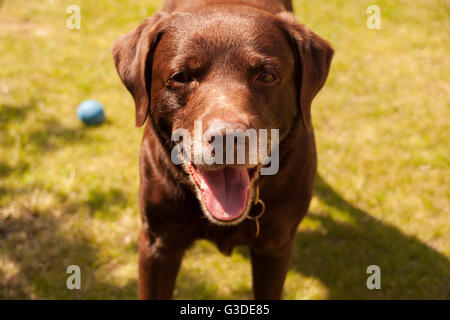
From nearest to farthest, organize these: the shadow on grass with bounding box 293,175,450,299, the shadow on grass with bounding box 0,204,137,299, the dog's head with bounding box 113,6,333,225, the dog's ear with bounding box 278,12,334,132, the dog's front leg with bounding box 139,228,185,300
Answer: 1. the dog's head with bounding box 113,6,333,225
2. the dog's ear with bounding box 278,12,334,132
3. the dog's front leg with bounding box 139,228,185,300
4. the shadow on grass with bounding box 0,204,137,299
5. the shadow on grass with bounding box 293,175,450,299

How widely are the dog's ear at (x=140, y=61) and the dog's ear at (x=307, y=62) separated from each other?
652 mm

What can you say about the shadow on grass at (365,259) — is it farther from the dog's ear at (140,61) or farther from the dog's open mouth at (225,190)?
the dog's ear at (140,61)

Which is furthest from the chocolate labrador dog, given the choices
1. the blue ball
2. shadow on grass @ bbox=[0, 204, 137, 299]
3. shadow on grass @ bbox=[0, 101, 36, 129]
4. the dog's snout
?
shadow on grass @ bbox=[0, 101, 36, 129]

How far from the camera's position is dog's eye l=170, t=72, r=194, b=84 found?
2.34m

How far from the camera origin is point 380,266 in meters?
3.59

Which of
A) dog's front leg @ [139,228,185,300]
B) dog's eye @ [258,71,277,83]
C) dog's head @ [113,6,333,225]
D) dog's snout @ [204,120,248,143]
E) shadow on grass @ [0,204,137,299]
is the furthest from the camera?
shadow on grass @ [0,204,137,299]

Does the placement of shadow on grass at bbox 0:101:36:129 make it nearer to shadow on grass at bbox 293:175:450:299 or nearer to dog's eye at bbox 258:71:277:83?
shadow on grass at bbox 293:175:450:299

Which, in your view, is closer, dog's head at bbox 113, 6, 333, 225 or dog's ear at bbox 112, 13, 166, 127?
dog's head at bbox 113, 6, 333, 225

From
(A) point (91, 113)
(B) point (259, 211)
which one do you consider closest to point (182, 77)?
(B) point (259, 211)

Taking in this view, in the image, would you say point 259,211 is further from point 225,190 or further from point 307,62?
point 307,62

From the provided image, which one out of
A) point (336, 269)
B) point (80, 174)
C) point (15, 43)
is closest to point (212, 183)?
point (336, 269)

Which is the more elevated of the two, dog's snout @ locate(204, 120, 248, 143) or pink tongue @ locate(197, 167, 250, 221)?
dog's snout @ locate(204, 120, 248, 143)

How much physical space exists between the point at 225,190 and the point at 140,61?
78cm

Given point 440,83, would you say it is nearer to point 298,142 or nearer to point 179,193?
point 298,142
